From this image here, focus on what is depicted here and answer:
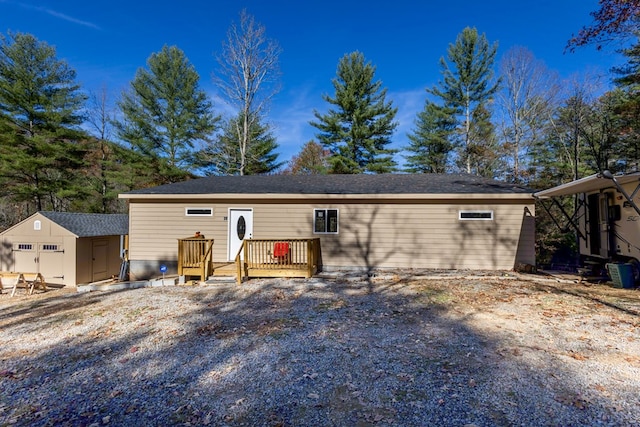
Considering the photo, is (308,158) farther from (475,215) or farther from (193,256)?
(193,256)

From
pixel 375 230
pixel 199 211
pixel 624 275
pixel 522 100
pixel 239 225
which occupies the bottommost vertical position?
pixel 624 275

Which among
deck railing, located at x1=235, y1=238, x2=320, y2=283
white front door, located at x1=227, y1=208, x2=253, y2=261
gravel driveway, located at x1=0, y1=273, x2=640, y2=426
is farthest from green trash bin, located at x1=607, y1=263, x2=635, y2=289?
white front door, located at x1=227, y1=208, x2=253, y2=261

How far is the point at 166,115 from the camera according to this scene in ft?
57.3

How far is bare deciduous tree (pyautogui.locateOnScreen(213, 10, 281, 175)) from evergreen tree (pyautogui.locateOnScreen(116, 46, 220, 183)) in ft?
9.20

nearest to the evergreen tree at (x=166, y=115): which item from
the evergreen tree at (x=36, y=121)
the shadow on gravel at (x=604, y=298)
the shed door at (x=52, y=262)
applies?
the evergreen tree at (x=36, y=121)

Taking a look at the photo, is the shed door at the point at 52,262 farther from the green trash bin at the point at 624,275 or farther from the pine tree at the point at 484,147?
the pine tree at the point at 484,147

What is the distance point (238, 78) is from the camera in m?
16.1

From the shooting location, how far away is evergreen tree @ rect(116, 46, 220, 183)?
16.9 meters

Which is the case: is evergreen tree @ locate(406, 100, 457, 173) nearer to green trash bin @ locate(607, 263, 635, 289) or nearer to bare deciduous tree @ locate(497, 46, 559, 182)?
bare deciduous tree @ locate(497, 46, 559, 182)

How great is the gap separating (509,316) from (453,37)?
1816 centimetres

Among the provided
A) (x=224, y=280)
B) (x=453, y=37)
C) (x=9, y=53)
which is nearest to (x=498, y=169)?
(x=453, y=37)

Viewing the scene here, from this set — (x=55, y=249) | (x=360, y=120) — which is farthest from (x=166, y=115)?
(x=360, y=120)

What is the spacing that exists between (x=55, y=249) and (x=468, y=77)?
2142 cm

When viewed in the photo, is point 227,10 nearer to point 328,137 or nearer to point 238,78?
point 238,78
